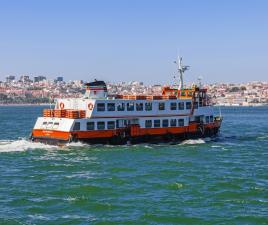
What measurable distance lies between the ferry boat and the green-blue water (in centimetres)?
128

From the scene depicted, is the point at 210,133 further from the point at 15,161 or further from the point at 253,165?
the point at 15,161

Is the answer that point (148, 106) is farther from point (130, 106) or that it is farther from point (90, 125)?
point (90, 125)

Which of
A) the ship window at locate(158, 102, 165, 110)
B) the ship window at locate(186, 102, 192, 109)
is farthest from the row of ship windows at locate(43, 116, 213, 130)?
the ship window at locate(186, 102, 192, 109)

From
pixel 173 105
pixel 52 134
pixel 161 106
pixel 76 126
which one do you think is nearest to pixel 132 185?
pixel 76 126

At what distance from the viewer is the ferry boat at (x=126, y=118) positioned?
1650 inches

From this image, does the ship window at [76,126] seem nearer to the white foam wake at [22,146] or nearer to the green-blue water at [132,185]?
the green-blue water at [132,185]

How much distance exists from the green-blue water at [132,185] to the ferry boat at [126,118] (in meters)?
1.28

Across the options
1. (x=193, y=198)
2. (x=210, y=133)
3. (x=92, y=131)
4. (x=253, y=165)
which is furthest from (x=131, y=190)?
(x=210, y=133)

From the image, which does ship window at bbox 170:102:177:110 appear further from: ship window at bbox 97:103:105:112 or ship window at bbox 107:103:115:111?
ship window at bbox 97:103:105:112

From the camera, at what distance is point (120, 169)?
108 ft

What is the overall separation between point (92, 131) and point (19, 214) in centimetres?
1969

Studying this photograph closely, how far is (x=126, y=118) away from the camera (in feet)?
145

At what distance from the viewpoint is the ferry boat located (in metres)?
41.9

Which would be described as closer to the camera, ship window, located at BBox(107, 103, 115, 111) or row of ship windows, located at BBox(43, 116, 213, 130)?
row of ship windows, located at BBox(43, 116, 213, 130)
